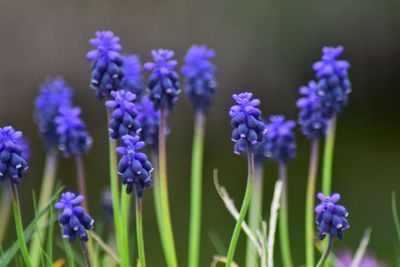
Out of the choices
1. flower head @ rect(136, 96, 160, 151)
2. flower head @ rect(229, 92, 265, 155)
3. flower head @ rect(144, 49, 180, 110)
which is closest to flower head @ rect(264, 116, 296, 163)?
flower head @ rect(136, 96, 160, 151)

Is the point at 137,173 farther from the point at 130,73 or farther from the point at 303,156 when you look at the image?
the point at 303,156

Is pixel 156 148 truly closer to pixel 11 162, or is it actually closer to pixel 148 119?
pixel 148 119

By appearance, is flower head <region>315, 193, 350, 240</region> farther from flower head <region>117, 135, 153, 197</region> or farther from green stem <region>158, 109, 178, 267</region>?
green stem <region>158, 109, 178, 267</region>

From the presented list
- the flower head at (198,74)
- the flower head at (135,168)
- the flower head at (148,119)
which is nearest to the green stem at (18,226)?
the flower head at (135,168)

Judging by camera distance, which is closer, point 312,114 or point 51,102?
point 312,114

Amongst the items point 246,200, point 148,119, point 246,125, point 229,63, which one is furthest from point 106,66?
point 229,63

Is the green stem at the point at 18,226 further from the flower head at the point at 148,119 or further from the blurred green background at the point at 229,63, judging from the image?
the blurred green background at the point at 229,63

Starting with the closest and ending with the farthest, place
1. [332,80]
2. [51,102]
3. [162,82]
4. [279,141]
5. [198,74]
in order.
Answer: [162,82] < [332,80] < [279,141] < [198,74] < [51,102]
